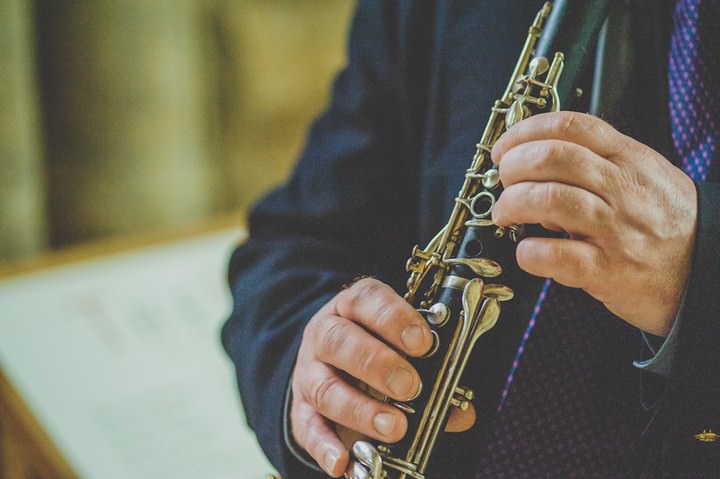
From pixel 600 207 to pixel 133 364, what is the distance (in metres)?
0.93

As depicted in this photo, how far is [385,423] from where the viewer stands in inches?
19.7

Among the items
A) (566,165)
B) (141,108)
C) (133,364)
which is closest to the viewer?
(566,165)

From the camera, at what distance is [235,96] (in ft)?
5.90

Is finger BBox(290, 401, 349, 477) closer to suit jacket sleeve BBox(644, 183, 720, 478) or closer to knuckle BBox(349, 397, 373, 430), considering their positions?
knuckle BBox(349, 397, 373, 430)

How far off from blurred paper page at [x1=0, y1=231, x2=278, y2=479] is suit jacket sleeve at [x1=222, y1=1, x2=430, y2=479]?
1.33ft

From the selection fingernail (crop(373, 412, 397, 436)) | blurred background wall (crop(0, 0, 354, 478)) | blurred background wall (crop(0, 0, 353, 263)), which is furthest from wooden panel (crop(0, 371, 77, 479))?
fingernail (crop(373, 412, 397, 436))

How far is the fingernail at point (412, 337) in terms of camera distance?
50cm

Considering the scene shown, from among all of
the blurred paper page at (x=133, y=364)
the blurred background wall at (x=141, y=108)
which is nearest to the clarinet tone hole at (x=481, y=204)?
the blurred paper page at (x=133, y=364)

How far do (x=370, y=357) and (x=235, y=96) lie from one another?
138cm

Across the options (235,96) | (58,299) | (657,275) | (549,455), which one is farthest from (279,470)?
(235,96)

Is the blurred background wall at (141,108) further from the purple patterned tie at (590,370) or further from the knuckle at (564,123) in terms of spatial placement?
the knuckle at (564,123)

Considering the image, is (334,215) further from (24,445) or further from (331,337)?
(24,445)

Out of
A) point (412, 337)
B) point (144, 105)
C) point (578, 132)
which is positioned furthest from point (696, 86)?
point (144, 105)

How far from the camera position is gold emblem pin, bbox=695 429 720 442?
0.48m
